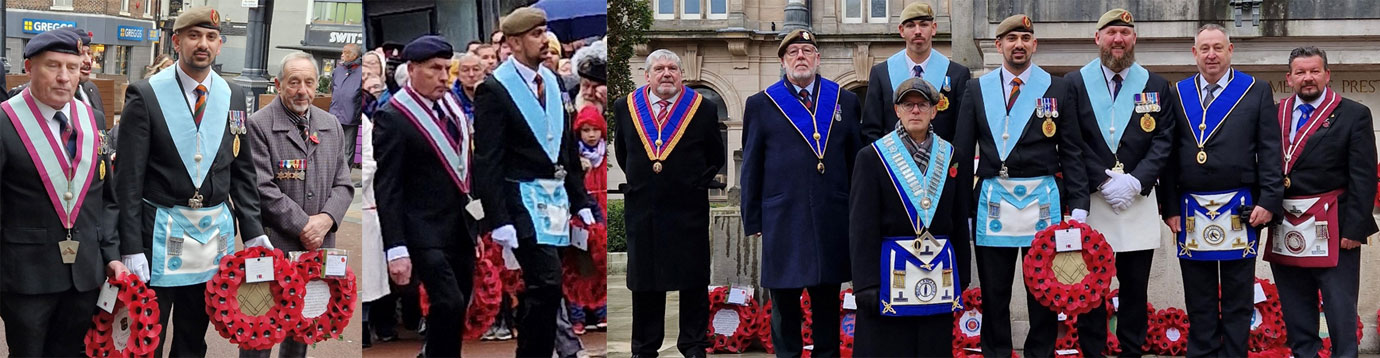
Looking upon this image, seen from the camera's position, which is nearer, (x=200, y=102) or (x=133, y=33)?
(x=200, y=102)

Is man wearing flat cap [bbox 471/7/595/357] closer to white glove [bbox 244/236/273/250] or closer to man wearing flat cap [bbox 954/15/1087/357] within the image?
white glove [bbox 244/236/273/250]

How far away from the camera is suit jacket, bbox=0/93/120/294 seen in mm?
5910

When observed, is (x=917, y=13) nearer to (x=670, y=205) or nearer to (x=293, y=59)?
(x=670, y=205)

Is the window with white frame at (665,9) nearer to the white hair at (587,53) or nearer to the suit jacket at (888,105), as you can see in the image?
the suit jacket at (888,105)

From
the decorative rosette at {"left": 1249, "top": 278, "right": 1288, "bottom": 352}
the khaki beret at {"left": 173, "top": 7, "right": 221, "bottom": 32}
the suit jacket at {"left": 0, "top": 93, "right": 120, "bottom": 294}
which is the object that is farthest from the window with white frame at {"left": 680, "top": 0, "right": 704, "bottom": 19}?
the suit jacket at {"left": 0, "top": 93, "right": 120, "bottom": 294}

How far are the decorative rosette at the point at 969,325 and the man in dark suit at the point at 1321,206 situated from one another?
4.72ft

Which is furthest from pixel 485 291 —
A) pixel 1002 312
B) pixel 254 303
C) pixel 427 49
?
pixel 1002 312

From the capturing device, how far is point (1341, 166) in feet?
25.5

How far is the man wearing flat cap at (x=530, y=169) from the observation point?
5309 mm

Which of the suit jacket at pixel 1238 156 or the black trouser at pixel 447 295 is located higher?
the suit jacket at pixel 1238 156

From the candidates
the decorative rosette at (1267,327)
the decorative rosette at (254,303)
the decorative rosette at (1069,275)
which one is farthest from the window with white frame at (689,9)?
the decorative rosette at (254,303)

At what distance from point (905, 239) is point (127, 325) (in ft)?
9.89

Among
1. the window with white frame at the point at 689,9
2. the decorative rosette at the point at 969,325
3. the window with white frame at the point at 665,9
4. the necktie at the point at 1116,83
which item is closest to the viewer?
the necktie at the point at 1116,83

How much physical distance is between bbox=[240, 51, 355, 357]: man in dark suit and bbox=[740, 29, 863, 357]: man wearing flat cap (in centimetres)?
193
